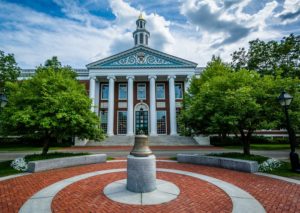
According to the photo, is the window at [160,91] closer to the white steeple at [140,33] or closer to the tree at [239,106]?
the white steeple at [140,33]

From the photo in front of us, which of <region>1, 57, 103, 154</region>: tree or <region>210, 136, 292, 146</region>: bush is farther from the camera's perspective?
<region>210, 136, 292, 146</region>: bush

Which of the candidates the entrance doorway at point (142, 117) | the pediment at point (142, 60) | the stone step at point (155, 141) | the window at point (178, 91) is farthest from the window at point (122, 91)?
the window at point (178, 91)

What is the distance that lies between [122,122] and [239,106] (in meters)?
24.4

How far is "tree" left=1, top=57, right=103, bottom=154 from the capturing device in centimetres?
948

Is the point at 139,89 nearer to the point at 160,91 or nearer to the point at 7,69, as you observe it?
the point at 160,91

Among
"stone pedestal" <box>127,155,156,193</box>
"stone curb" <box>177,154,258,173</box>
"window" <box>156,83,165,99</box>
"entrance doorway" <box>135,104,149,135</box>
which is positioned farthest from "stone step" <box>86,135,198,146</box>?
"stone pedestal" <box>127,155,156,193</box>

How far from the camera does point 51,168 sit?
8.63 m

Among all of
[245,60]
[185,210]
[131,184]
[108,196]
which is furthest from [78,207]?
[245,60]

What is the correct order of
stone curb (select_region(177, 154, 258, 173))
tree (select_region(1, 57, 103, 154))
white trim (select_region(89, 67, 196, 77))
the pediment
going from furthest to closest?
the pediment
white trim (select_region(89, 67, 196, 77))
tree (select_region(1, 57, 103, 154))
stone curb (select_region(177, 154, 258, 173))

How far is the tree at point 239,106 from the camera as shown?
29.7 feet

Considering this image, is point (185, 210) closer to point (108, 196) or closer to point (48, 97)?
point (108, 196)

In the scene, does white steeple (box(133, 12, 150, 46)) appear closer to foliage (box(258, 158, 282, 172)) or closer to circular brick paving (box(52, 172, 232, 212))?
foliage (box(258, 158, 282, 172))

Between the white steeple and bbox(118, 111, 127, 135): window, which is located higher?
the white steeple

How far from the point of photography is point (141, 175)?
5.33 meters
